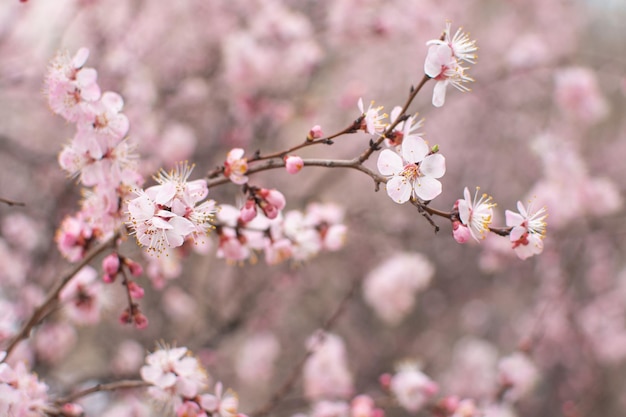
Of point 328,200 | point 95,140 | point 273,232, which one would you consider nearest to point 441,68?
point 273,232

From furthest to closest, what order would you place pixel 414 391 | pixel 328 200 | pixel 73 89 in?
pixel 328 200
pixel 414 391
pixel 73 89

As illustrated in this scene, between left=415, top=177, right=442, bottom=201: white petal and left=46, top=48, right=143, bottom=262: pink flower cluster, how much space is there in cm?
61

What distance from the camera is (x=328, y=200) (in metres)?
3.78

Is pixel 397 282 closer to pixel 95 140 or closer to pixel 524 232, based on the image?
pixel 524 232

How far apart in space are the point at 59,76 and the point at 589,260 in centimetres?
404

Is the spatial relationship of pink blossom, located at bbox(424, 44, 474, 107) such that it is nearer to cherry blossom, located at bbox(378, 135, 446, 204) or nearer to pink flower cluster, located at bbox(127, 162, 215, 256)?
cherry blossom, located at bbox(378, 135, 446, 204)

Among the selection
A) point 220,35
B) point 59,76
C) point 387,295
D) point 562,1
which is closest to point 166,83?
point 220,35

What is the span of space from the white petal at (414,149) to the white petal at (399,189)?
0.13 ft

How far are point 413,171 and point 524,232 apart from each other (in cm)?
26

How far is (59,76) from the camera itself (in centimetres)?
113

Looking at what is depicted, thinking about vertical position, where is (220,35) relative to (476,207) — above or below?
above

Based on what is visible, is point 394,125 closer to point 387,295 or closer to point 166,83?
point 387,295

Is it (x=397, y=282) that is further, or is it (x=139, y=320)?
(x=397, y=282)

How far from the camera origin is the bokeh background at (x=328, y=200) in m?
2.65
